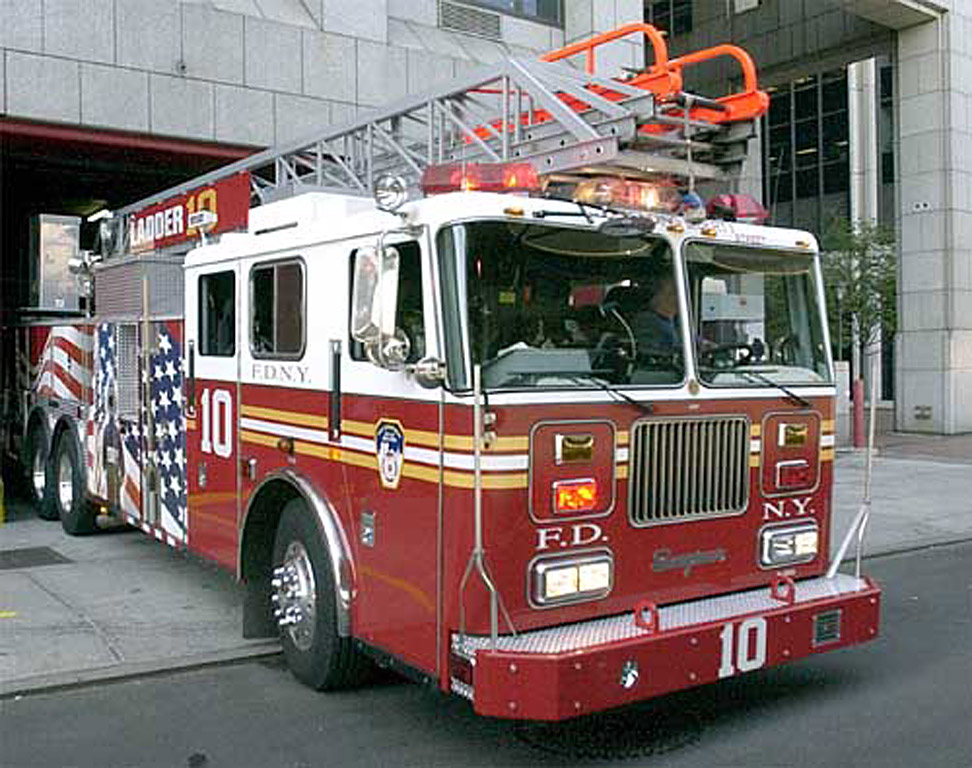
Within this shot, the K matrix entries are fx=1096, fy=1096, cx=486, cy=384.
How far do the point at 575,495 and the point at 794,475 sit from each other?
1460 mm

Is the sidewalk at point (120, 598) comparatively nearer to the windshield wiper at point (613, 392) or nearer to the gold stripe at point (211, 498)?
the gold stripe at point (211, 498)

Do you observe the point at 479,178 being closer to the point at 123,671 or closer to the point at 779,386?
the point at 779,386

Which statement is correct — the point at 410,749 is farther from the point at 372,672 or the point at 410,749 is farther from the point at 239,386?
the point at 239,386

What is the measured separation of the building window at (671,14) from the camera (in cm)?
2778

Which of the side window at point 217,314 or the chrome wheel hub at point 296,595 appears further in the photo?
the side window at point 217,314

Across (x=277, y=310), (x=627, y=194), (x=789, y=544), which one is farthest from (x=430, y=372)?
(x=789, y=544)

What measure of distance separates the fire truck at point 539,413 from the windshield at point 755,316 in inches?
0.6

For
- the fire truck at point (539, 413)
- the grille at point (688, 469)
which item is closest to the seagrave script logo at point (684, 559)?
the fire truck at point (539, 413)

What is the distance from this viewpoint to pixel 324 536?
5.44 meters

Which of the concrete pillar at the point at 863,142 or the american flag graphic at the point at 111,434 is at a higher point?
the concrete pillar at the point at 863,142

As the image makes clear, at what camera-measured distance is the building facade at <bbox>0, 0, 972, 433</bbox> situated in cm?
1113

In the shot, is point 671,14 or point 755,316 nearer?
point 755,316

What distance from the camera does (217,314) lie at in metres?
6.77

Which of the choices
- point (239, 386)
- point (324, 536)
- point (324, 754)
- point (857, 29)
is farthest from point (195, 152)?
point (857, 29)
